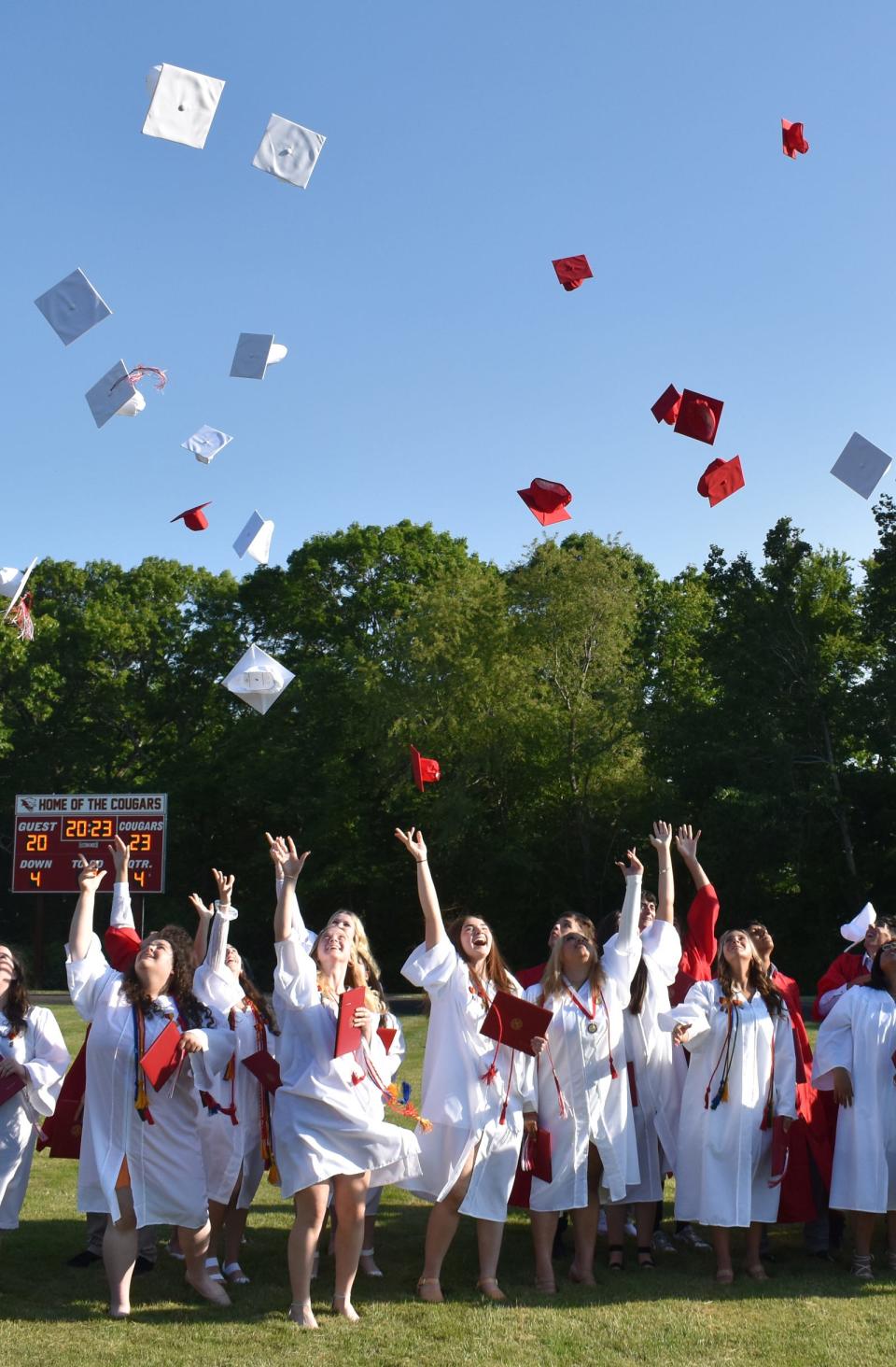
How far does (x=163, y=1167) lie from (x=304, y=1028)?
37.2 inches

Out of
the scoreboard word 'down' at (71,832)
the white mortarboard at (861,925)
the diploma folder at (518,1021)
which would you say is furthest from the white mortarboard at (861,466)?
the scoreboard word 'down' at (71,832)

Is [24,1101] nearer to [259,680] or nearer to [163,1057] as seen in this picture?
[163,1057]

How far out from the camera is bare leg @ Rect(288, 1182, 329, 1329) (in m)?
5.77

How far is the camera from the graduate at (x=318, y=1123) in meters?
5.80

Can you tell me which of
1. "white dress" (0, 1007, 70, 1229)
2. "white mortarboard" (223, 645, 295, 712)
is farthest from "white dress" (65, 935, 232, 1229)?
"white mortarboard" (223, 645, 295, 712)

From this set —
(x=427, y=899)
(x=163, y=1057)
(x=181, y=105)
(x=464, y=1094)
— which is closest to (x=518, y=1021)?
(x=464, y=1094)

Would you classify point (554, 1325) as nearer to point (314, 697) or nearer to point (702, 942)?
point (702, 942)

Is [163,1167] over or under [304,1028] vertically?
under

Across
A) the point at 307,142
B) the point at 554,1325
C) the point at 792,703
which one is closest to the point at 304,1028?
the point at 554,1325

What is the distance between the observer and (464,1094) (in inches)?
251

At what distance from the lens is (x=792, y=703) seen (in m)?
33.3

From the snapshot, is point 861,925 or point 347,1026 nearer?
point 347,1026

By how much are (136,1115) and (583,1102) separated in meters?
2.26

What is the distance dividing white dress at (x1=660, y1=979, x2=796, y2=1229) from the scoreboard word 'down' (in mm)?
19571
